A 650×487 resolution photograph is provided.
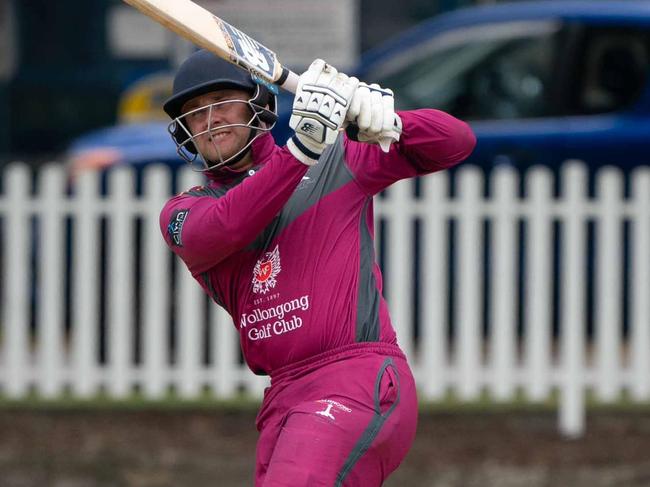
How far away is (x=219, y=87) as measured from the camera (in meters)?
3.81

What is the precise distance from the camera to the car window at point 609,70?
8117 mm

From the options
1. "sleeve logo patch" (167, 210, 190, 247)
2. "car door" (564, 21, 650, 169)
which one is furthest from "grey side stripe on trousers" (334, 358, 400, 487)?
"car door" (564, 21, 650, 169)

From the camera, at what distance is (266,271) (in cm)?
382

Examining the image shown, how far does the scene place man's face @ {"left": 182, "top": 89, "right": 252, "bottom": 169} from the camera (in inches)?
150

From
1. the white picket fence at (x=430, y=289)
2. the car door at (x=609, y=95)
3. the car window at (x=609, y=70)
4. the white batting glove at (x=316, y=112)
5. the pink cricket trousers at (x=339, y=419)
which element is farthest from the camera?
the car window at (x=609, y=70)

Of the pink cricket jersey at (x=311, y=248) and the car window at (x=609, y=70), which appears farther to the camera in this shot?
the car window at (x=609, y=70)

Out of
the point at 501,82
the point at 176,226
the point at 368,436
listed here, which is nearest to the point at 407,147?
the point at 176,226

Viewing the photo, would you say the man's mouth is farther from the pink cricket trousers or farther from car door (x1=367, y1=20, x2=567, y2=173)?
car door (x1=367, y1=20, x2=567, y2=173)

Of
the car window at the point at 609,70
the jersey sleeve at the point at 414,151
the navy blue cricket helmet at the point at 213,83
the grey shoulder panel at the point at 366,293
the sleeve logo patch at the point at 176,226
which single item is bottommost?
the grey shoulder panel at the point at 366,293

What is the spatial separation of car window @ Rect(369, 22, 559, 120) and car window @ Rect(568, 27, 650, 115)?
0.17 meters

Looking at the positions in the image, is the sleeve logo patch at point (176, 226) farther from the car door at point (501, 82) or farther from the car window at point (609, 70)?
the car window at point (609, 70)

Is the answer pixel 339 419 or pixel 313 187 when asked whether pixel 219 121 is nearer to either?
pixel 313 187

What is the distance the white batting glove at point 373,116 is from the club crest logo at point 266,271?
390 millimetres

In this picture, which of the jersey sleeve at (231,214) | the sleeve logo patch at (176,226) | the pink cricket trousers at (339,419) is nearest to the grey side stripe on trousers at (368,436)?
the pink cricket trousers at (339,419)
